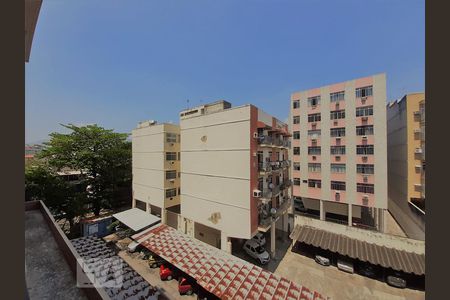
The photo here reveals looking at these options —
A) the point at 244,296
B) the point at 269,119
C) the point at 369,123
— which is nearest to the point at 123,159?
the point at 269,119

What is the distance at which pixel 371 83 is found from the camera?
21469 mm

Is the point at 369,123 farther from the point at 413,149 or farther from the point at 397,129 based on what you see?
the point at 397,129

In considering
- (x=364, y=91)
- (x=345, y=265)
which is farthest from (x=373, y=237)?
(x=364, y=91)

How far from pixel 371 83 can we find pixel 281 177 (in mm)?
15481

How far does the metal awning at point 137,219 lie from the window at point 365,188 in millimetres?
24991

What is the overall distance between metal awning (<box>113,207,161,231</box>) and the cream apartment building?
16.5 feet

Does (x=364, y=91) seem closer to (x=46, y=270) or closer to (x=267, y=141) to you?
(x=267, y=141)

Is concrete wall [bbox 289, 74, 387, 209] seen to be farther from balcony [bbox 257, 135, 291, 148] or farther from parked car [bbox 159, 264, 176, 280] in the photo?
parked car [bbox 159, 264, 176, 280]

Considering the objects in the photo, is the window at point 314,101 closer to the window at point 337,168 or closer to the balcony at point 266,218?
the window at point 337,168

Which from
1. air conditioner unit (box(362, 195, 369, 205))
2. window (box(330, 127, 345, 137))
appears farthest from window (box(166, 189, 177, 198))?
air conditioner unit (box(362, 195, 369, 205))

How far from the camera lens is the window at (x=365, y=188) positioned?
21.4 m

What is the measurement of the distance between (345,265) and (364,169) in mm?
11473

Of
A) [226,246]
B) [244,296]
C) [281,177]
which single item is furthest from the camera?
[281,177]

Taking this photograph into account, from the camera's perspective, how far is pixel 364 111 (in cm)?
2194
